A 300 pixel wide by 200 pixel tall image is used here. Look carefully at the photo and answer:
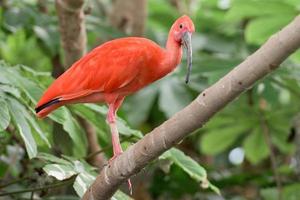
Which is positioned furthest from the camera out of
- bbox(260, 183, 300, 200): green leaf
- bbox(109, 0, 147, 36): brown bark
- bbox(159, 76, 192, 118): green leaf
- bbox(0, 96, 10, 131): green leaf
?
bbox(109, 0, 147, 36): brown bark

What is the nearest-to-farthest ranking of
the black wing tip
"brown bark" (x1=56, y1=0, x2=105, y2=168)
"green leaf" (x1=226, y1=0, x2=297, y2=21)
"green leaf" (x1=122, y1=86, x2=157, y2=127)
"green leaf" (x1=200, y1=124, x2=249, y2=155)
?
the black wing tip → "brown bark" (x1=56, y1=0, x2=105, y2=168) → "green leaf" (x1=226, y1=0, x2=297, y2=21) → "green leaf" (x1=122, y1=86, x2=157, y2=127) → "green leaf" (x1=200, y1=124, x2=249, y2=155)

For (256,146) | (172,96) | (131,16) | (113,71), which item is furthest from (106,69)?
(256,146)

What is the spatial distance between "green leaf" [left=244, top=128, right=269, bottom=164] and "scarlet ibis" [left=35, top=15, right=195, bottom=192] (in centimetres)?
178

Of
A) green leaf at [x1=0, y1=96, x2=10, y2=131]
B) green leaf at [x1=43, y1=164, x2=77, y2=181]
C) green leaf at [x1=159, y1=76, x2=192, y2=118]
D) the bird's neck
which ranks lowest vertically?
green leaf at [x1=159, y1=76, x2=192, y2=118]

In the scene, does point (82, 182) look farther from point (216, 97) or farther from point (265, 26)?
point (265, 26)

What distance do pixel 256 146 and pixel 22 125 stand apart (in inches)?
81.4

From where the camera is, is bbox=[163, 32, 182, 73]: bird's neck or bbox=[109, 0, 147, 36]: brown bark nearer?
bbox=[163, 32, 182, 73]: bird's neck

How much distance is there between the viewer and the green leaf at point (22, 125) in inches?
82.2

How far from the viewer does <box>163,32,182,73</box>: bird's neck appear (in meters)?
2.14

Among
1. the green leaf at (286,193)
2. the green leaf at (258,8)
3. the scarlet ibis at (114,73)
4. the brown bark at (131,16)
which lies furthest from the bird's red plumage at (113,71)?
the brown bark at (131,16)

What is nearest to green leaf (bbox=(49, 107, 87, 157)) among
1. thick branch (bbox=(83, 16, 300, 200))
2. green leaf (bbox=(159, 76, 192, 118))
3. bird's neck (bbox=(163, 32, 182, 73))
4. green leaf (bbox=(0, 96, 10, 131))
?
green leaf (bbox=(0, 96, 10, 131))

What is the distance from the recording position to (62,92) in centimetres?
219

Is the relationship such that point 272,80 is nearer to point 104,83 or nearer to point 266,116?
point 266,116

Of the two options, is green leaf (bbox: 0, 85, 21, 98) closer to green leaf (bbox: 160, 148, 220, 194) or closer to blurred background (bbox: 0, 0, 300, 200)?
blurred background (bbox: 0, 0, 300, 200)
